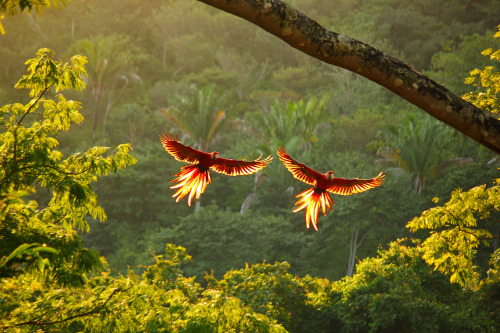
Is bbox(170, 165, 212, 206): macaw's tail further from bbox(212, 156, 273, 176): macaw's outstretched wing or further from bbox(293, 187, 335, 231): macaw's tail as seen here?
bbox(293, 187, 335, 231): macaw's tail

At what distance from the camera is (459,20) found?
128 ft

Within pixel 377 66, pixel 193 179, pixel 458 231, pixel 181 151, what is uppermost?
pixel 458 231

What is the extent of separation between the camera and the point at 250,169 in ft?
7.59

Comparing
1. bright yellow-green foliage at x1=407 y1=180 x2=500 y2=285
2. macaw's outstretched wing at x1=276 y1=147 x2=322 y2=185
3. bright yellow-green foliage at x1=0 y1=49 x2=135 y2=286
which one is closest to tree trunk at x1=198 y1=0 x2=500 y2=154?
macaw's outstretched wing at x1=276 y1=147 x2=322 y2=185

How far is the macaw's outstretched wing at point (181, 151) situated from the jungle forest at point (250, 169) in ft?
0.04

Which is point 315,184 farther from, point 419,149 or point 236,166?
point 419,149

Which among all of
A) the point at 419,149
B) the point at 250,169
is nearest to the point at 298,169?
the point at 250,169

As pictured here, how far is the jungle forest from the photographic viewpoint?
8.01 ft

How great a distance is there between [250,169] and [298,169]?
0.88ft

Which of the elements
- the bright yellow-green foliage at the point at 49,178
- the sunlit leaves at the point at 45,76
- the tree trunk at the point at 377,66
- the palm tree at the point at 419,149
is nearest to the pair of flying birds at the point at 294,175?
the tree trunk at the point at 377,66

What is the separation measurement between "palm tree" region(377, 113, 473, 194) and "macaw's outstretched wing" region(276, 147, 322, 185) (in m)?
20.0

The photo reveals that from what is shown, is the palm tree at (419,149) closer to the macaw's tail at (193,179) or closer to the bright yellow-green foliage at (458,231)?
the bright yellow-green foliage at (458,231)

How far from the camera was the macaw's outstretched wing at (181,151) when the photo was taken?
2166mm

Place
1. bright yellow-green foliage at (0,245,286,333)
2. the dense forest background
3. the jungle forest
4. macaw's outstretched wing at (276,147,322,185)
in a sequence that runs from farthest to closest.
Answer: the dense forest background < bright yellow-green foliage at (0,245,286,333) < the jungle forest < macaw's outstretched wing at (276,147,322,185)
